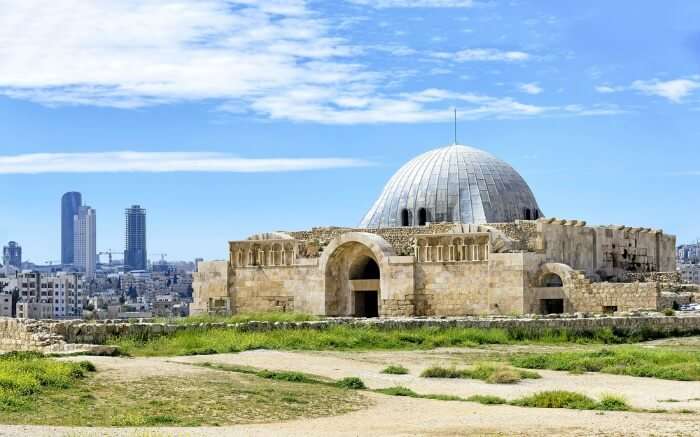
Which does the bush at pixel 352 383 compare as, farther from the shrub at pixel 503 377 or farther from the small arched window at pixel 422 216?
the small arched window at pixel 422 216

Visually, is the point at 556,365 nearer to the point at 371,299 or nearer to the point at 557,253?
the point at 557,253

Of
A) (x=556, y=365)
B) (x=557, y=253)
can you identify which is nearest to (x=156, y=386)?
(x=556, y=365)

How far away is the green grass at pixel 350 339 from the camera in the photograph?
74.3ft

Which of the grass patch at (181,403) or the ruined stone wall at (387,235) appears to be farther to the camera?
the ruined stone wall at (387,235)

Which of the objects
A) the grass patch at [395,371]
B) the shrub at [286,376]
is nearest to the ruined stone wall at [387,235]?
the grass patch at [395,371]

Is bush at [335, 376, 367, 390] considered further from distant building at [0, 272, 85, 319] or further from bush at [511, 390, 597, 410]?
distant building at [0, 272, 85, 319]

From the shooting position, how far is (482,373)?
1805cm

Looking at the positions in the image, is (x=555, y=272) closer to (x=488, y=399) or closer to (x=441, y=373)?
(x=441, y=373)

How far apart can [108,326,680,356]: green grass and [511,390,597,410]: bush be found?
27.3ft

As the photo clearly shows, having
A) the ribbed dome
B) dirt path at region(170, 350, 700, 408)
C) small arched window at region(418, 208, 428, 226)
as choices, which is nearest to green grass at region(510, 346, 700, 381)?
dirt path at region(170, 350, 700, 408)

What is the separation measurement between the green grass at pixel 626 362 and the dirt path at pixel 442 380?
1.32 feet

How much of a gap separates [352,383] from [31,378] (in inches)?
192

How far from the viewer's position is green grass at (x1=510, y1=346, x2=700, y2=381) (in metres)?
18.5

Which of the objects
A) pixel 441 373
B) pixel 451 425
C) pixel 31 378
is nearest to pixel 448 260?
pixel 441 373
